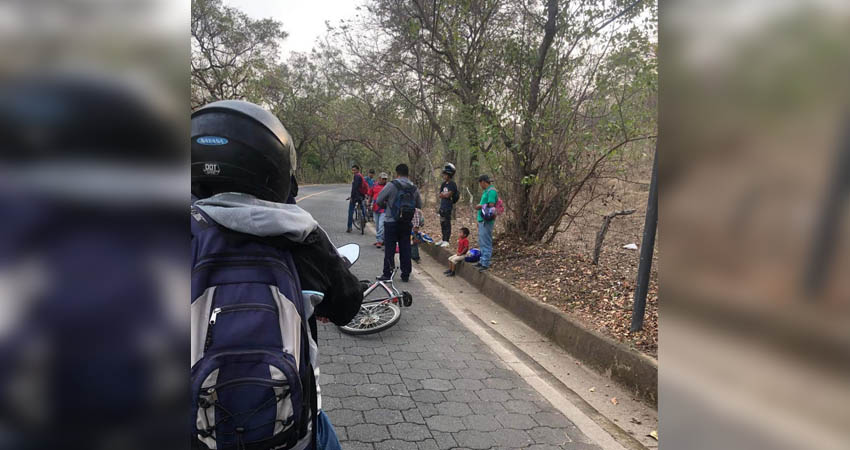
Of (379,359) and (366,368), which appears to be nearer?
(366,368)

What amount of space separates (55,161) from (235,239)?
1003 millimetres

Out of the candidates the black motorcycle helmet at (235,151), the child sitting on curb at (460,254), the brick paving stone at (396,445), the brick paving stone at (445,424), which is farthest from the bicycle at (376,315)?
the black motorcycle helmet at (235,151)

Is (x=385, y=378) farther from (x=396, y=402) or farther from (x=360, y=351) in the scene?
(x=360, y=351)

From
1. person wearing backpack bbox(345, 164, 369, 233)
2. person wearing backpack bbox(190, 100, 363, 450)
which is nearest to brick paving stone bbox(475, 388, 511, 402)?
person wearing backpack bbox(190, 100, 363, 450)

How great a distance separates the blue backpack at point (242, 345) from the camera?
1274mm

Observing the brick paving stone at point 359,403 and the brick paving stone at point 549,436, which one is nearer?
the brick paving stone at point 549,436

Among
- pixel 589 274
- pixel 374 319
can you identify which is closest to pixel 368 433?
pixel 374 319

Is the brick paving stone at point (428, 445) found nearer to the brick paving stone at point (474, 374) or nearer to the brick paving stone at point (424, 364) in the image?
the brick paving stone at point (474, 374)

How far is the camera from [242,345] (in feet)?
4.25

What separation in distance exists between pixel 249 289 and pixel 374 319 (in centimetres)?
449

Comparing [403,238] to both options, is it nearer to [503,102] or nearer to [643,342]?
[503,102]

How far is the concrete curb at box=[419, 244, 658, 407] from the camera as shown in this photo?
4238 millimetres

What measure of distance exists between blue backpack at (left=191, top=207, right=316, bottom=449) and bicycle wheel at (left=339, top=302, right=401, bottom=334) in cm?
404

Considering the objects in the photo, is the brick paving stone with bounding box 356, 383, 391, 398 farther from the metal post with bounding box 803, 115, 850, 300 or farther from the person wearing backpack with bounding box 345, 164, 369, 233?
the person wearing backpack with bounding box 345, 164, 369, 233
